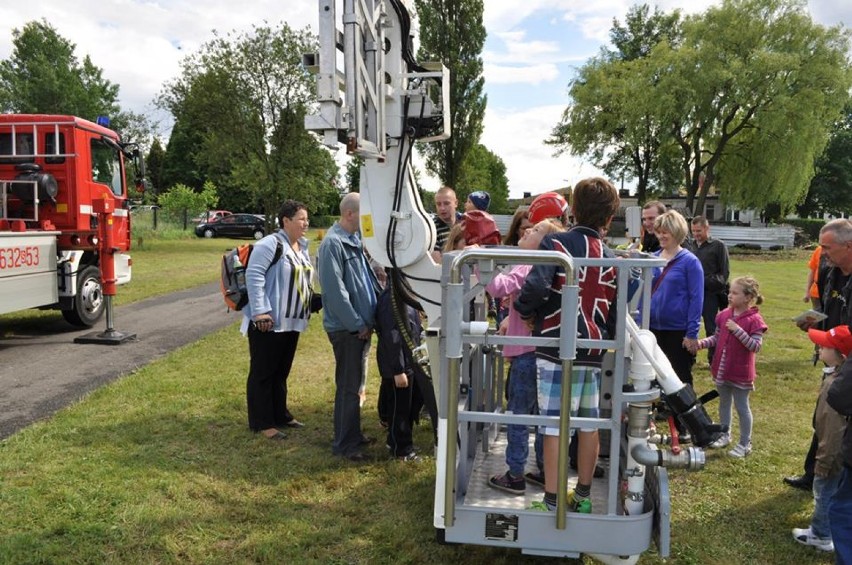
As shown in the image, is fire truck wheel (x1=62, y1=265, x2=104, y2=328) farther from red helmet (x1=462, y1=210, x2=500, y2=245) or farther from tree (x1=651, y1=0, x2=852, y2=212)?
tree (x1=651, y1=0, x2=852, y2=212)

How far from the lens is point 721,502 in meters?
4.12

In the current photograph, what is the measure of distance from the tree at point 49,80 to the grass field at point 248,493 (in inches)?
1638

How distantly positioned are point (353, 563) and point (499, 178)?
7489 centimetres

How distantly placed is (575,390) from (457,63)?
31702 mm

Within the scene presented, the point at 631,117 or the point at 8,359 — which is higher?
the point at 631,117

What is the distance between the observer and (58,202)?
927cm

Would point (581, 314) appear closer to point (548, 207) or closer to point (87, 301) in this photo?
point (548, 207)

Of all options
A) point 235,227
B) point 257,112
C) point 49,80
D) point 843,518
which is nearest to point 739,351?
point 843,518

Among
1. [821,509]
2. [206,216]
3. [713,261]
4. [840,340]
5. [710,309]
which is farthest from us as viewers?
[206,216]

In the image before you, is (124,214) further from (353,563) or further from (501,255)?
(501,255)

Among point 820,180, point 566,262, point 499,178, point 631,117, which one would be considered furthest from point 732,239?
point 499,178

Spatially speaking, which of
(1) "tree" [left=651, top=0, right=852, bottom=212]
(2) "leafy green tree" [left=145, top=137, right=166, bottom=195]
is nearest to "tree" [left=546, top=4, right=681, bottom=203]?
(1) "tree" [left=651, top=0, right=852, bottom=212]

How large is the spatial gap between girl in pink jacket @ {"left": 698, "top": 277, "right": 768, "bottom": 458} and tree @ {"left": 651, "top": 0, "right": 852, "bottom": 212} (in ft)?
92.1

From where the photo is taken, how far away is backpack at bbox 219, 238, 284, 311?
200 inches
